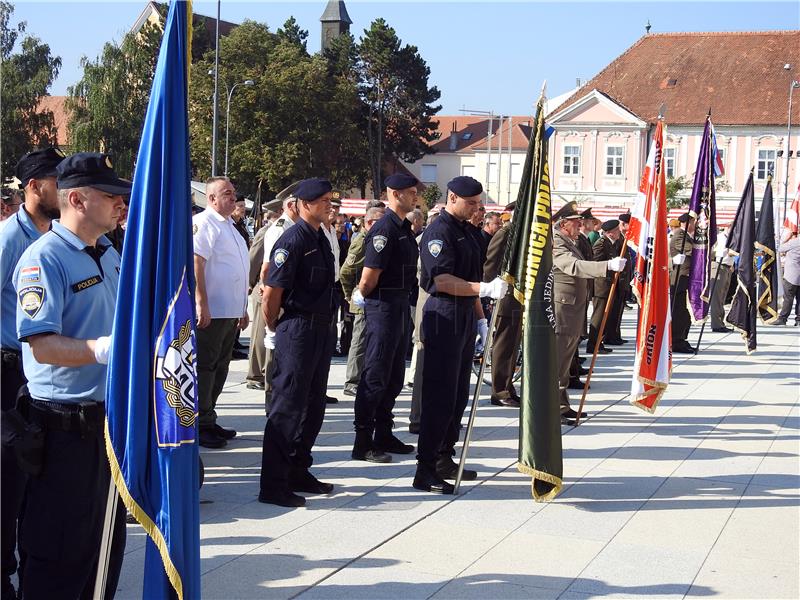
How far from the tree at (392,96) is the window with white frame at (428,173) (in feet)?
72.6

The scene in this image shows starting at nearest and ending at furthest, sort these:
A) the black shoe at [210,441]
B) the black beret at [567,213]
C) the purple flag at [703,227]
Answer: the black shoe at [210,441]
the black beret at [567,213]
the purple flag at [703,227]

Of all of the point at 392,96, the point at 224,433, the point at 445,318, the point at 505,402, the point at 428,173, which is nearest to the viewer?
the point at 445,318

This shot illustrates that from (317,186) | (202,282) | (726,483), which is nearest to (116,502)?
(317,186)

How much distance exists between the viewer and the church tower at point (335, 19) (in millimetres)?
94500

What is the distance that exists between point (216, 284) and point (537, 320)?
2.60m

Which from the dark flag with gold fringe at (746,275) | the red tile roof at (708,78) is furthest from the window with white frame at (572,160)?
the dark flag with gold fringe at (746,275)

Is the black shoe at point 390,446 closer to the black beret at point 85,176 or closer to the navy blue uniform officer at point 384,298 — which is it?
the navy blue uniform officer at point 384,298

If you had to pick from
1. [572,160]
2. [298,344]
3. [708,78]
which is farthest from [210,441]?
[708,78]

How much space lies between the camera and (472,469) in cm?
760

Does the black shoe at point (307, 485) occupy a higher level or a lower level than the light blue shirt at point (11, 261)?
lower

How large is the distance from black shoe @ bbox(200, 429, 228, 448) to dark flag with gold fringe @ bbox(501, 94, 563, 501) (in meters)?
2.57

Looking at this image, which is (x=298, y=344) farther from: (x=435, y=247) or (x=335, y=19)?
(x=335, y=19)

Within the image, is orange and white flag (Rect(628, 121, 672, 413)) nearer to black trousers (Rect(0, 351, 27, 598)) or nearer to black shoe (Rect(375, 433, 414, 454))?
black shoe (Rect(375, 433, 414, 454))

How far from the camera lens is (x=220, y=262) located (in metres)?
7.76
